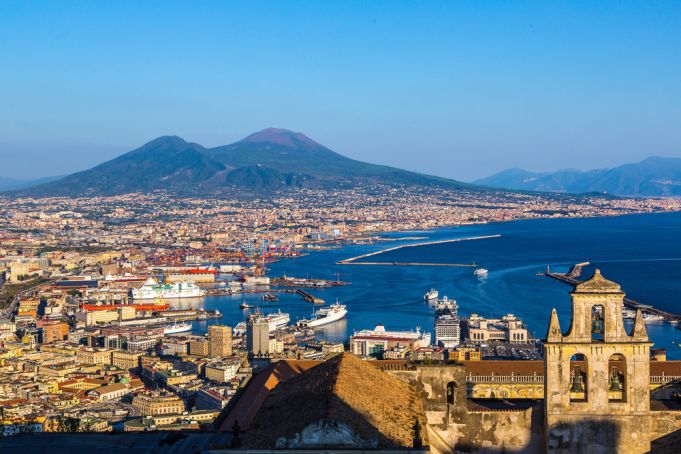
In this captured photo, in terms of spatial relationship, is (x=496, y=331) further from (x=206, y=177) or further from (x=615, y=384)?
(x=206, y=177)

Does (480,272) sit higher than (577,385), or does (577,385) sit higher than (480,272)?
(577,385)

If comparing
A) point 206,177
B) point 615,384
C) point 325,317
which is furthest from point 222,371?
point 206,177

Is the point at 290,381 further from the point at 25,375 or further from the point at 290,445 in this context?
the point at 25,375

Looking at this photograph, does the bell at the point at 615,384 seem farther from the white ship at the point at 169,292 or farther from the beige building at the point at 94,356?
the white ship at the point at 169,292

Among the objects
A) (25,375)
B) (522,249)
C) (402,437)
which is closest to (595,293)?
(402,437)

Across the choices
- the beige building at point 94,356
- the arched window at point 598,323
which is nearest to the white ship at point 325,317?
the beige building at point 94,356

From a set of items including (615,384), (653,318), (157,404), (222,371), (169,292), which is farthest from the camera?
(169,292)

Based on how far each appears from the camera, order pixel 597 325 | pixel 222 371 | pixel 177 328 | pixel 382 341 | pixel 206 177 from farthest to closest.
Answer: pixel 206 177
pixel 177 328
pixel 382 341
pixel 222 371
pixel 597 325
